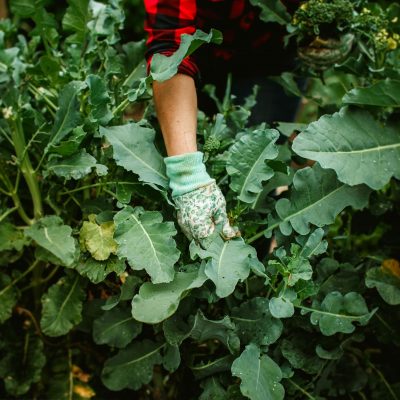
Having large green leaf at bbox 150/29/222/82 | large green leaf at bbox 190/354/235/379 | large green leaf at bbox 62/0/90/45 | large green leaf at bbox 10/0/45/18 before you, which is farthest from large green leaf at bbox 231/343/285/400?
large green leaf at bbox 10/0/45/18

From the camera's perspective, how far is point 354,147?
4.95 feet

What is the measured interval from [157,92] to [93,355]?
946 mm

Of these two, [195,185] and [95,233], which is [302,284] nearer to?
[195,185]

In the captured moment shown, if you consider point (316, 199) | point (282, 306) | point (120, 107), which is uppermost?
point (120, 107)

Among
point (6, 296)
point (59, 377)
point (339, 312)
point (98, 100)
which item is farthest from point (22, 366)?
point (339, 312)

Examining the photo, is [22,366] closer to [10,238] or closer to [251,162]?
[10,238]

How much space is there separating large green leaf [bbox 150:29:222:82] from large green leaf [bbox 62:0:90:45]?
0.60 meters

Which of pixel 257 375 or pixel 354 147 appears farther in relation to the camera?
pixel 354 147

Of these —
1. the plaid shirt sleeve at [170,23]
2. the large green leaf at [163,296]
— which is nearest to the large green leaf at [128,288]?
the large green leaf at [163,296]

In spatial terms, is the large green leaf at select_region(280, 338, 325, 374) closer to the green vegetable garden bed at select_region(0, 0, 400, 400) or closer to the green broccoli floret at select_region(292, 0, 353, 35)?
the green vegetable garden bed at select_region(0, 0, 400, 400)

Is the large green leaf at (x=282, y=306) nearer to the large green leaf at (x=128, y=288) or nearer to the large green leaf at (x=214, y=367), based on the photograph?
the large green leaf at (x=214, y=367)

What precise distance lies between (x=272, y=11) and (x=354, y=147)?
2.01ft

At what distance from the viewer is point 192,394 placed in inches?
70.0

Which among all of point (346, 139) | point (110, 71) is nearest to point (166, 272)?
point (346, 139)
